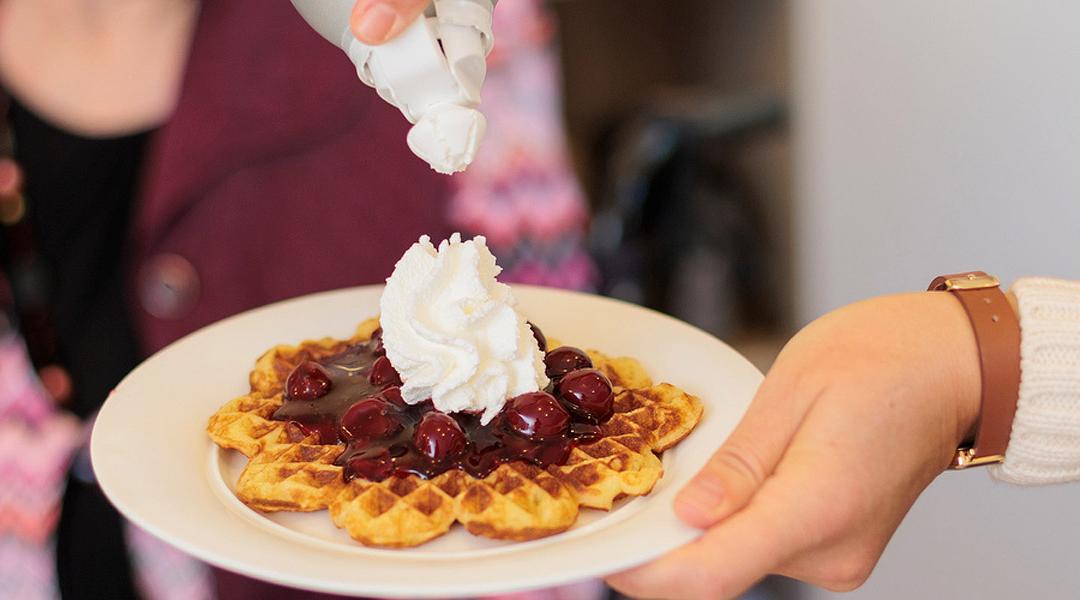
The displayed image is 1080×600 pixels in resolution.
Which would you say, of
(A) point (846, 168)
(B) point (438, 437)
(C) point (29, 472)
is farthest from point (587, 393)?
(A) point (846, 168)

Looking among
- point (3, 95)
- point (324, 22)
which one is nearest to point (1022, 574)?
point (324, 22)

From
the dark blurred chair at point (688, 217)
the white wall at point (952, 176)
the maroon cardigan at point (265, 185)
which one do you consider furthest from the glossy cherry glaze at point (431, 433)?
the dark blurred chair at point (688, 217)

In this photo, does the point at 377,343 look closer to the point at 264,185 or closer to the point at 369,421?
the point at 369,421

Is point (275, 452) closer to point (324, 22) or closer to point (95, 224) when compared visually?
point (324, 22)

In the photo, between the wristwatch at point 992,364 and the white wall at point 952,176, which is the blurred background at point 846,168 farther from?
the wristwatch at point 992,364

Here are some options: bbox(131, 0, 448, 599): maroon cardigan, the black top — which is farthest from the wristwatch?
the black top
